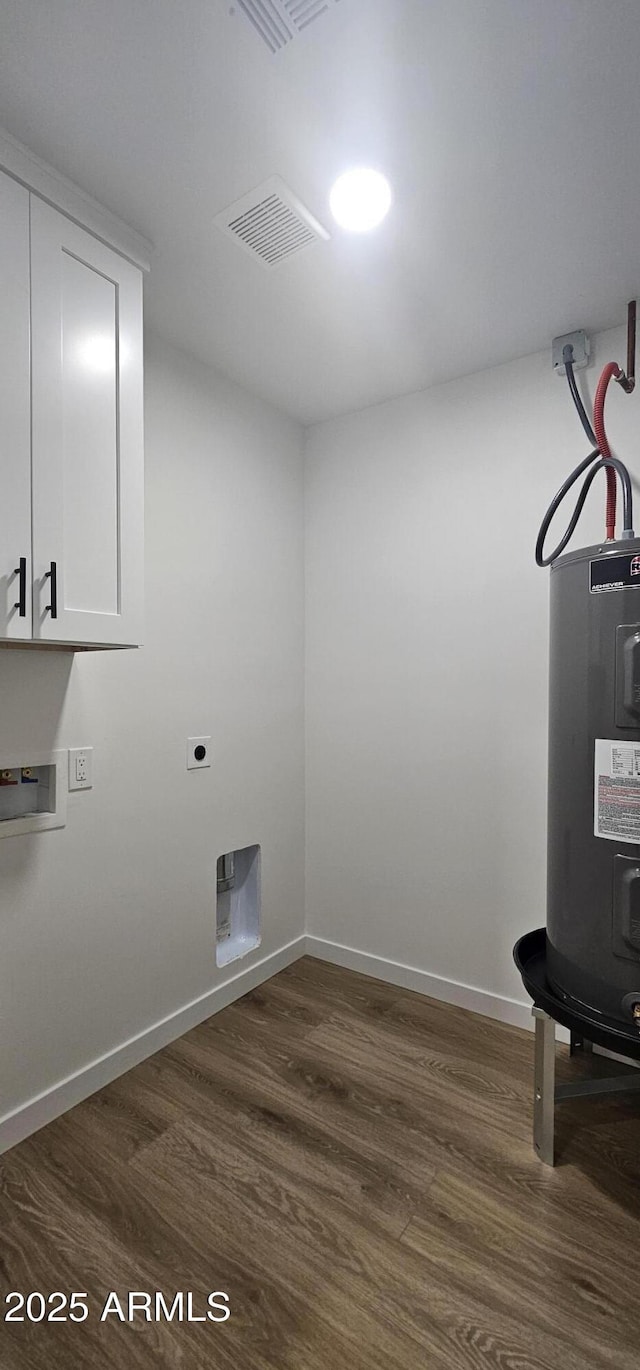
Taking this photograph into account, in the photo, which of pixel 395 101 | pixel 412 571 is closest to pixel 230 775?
pixel 412 571

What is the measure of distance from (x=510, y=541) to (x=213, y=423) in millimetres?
1167

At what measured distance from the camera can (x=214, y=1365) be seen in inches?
42.5

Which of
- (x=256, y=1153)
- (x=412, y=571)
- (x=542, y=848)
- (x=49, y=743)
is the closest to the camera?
(x=256, y=1153)

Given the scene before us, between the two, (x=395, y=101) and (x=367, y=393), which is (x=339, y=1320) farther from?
(x=367, y=393)

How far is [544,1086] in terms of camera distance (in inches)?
58.6

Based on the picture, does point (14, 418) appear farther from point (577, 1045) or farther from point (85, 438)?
point (577, 1045)

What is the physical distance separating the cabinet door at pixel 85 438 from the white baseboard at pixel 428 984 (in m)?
1.72

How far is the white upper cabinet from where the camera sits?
4.22 feet

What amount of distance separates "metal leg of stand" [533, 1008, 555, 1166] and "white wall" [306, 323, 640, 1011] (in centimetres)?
63

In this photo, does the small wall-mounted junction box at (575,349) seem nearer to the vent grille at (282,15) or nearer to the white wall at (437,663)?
the white wall at (437,663)

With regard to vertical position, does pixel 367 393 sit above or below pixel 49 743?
above

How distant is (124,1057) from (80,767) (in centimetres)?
93

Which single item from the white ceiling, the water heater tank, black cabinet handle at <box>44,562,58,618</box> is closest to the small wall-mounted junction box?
the white ceiling

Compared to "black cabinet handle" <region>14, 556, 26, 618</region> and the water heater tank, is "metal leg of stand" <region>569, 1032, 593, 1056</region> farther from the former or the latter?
"black cabinet handle" <region>14, 556, 26, 618</region>
